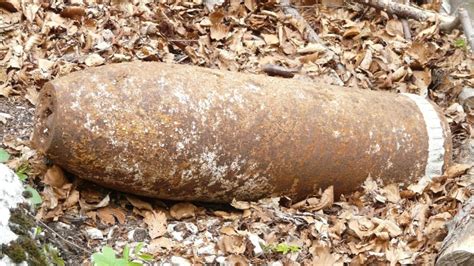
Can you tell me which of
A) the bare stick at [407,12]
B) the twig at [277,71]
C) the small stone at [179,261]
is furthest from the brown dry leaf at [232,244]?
the bare stick at [407,12]

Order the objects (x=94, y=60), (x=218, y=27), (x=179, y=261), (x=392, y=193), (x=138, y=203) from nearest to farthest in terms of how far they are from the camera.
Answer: (x=179, y=261) < (x=138, y=203) < (x=392, y=193) < (x=94, y=60) < (x=218, y=27)

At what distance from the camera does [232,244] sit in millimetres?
3277

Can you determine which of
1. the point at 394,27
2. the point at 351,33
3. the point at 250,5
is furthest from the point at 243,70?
the point at 394,27

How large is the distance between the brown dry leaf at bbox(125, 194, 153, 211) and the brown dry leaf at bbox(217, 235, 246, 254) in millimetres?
450

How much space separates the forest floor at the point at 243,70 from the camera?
3287 mm

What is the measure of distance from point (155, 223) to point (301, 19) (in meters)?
2.54

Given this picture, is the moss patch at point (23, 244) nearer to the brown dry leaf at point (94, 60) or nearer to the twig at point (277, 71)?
the brown dry leaf at point (94, 60)

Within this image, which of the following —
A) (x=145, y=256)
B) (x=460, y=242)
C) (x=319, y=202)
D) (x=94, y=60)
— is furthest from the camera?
(x=94, y=60)

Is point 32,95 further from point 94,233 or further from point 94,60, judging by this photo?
point 94,233

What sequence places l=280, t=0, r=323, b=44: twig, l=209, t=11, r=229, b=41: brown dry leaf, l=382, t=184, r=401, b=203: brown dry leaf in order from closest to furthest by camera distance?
l=382, t=184, r=401, b=203: brown dry leaf → l=209, t=11, r=229, b=41: brown dry leaf → l=280, t=0, r=323, b=44: twig

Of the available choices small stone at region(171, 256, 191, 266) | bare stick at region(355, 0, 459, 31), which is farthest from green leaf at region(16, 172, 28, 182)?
bare stick at region(355, 0, 459, 31)

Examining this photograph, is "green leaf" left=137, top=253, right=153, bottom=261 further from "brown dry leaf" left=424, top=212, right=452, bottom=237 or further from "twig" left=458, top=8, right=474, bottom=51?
"twig" left=458, top=8, right=474, bottom=51

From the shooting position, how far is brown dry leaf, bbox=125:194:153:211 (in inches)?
136

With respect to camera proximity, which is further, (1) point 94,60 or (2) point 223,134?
(1) point 94,60
